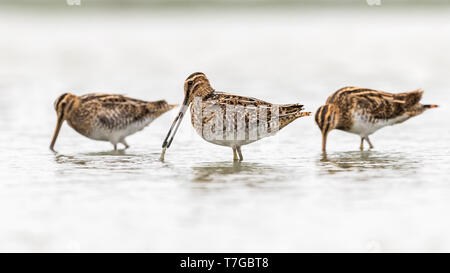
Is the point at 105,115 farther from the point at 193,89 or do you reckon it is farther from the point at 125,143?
the point at 193,89

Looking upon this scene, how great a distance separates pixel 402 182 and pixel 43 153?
14.9 feet

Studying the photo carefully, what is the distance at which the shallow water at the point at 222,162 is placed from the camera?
6062mm

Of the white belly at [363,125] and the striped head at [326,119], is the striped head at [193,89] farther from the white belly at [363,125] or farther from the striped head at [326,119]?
the white belly at [363,125]

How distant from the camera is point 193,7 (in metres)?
31.1

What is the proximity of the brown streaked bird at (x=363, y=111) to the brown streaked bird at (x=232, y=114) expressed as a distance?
749 mm

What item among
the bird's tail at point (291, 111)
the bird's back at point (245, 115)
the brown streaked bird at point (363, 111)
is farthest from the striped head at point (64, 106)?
the brown streaked bird at point (363, 111)

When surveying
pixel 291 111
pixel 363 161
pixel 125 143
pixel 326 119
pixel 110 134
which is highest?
pixel 291 111

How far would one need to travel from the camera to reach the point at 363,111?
34.5 ft

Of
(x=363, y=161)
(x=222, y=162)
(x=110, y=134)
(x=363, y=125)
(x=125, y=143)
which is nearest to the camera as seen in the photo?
(x=363, y=161)

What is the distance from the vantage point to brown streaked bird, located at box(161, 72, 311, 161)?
9.26 metres

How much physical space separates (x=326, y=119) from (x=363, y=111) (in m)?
0.64

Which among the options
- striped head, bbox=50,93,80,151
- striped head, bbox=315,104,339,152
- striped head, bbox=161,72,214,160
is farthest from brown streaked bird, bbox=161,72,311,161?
striped head, bbox=50,93,80,151

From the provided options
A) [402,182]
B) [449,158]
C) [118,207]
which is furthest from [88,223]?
[449,158]

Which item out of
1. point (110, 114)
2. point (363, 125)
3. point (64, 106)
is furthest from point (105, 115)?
point (363, 125)
